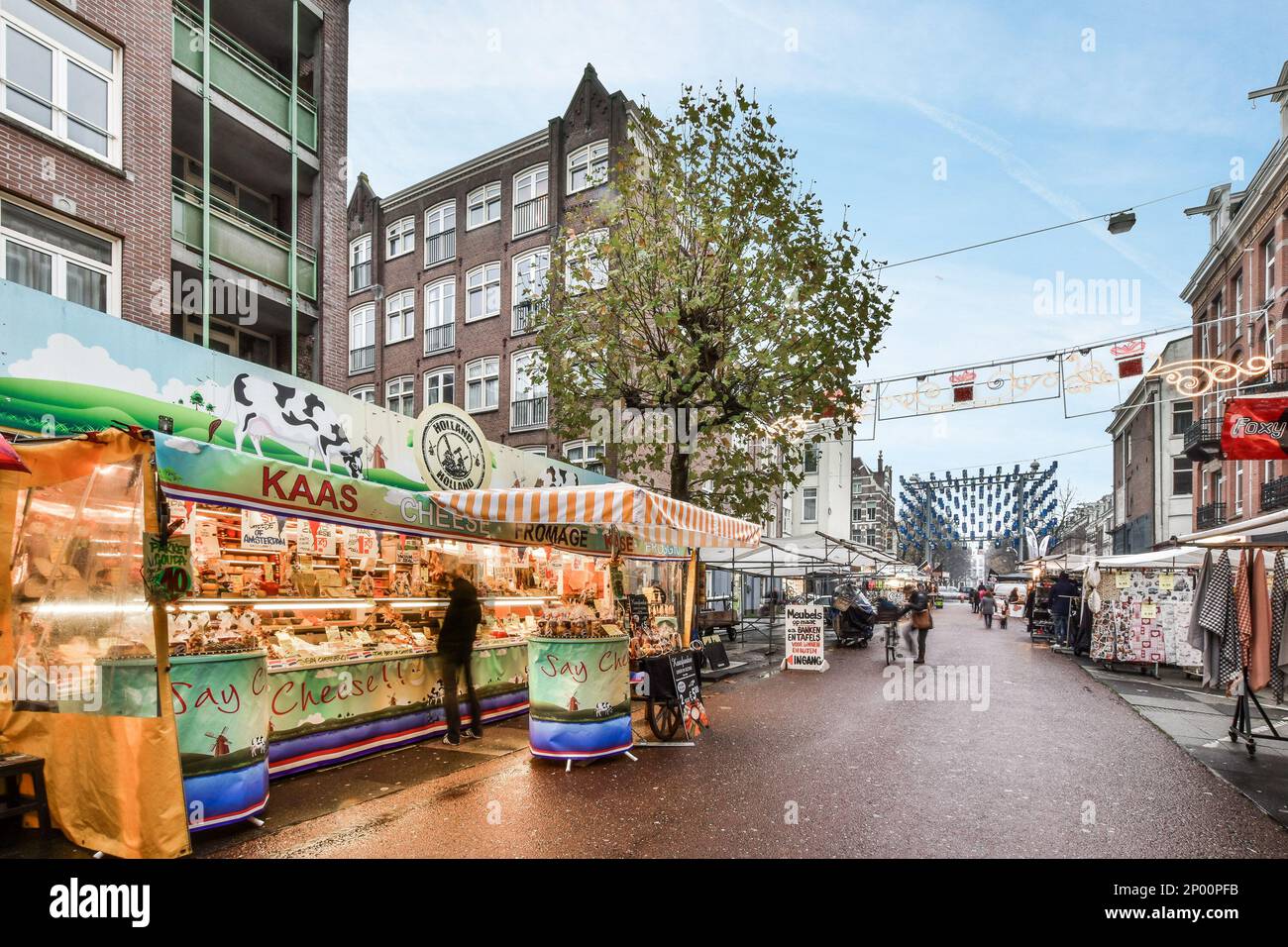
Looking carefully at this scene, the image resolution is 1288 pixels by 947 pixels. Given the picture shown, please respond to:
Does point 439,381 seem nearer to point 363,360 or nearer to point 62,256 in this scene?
point 363,360

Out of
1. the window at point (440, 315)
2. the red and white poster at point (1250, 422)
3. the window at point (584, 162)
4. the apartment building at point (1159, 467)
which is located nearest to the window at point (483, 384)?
the window at point (440, 315)

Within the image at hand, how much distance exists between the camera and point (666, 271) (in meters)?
13.4

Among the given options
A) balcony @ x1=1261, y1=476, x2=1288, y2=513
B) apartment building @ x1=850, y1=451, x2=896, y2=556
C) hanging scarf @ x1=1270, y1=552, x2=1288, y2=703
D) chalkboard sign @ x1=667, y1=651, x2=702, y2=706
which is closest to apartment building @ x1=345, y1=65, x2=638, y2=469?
chalkboard sign @ x1=667, y1=651, x2=702, y2=706

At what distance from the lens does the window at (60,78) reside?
9867mm

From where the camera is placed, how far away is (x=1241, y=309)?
28406 millimetres

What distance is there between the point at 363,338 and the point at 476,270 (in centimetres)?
666

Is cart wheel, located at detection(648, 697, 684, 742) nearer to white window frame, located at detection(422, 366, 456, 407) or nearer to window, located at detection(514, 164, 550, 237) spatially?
white window frame, located at detection(422, 366, 456, 407)

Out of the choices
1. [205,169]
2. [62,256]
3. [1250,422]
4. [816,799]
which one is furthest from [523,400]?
[816,799]

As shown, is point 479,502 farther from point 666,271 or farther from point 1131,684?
point 1131,684

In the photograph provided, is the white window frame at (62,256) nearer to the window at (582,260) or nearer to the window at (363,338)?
the window at (582,260)

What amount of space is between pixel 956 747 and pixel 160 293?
12.5m

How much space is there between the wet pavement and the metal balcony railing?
21.5 meters

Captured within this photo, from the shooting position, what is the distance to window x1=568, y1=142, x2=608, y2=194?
2588 cm
